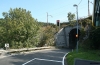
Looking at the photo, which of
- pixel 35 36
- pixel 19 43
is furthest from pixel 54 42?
pixel 19 43

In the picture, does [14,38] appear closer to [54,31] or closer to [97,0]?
[54,31]

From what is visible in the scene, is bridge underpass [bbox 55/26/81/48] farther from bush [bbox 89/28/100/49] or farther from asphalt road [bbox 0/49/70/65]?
asphalt road [bbox 0/49/70/65]

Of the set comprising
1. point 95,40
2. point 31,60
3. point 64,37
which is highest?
point 64,37

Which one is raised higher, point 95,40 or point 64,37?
point 64,37

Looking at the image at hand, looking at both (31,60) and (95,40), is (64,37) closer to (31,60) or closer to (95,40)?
(95,40)

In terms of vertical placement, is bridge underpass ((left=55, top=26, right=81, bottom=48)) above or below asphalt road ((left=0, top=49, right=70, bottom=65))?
above

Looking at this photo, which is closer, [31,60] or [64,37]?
[31,60]

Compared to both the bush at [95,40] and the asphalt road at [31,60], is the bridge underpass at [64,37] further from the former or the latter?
the asphalt road at [31,60]

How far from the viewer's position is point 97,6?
4371 millimetres

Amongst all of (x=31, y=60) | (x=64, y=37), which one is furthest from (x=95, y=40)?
(x=64, y=37)

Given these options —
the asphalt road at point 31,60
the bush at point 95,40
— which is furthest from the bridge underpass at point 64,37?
the asphalt road at point 31,60

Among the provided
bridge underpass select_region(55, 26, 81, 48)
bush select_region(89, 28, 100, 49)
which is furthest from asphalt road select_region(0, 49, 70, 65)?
bridge underpass select_region(55, 26, 81, 48)

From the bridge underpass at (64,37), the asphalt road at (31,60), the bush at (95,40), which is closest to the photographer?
the asphalt road at (31,60)

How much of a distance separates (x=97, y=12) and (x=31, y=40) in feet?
142
